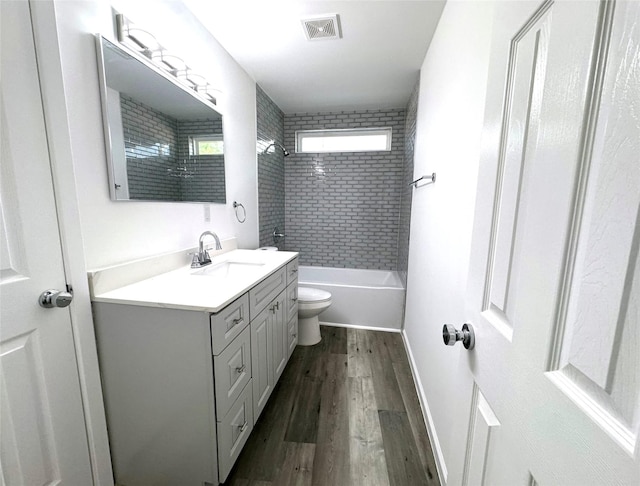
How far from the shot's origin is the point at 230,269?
1792 millimetres

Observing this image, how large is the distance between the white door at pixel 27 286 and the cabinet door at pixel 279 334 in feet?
3.07

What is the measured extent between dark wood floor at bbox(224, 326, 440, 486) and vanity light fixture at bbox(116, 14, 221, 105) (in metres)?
2.08

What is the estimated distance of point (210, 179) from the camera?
6.23ft

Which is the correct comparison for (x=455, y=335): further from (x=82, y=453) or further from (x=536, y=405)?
(x=82, y=453)

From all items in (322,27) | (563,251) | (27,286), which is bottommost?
(27,286)

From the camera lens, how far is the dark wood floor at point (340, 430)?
4.24 ft

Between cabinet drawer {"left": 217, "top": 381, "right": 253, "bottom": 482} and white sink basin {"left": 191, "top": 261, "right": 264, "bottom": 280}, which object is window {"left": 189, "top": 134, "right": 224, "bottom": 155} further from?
cabinet drawer {"left": 217, "top": 381, "right": 253, "bottom": 482}

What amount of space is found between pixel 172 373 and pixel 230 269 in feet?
2.65

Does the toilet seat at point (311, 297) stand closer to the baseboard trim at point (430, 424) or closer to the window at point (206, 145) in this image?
the baseboard trim at point (430, 424)

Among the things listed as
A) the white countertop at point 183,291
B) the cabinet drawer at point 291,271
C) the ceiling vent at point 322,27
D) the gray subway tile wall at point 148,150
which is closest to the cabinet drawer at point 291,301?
the cabinet drawer at point 291,271

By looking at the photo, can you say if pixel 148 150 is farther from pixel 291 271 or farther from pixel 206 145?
pixel 291 271

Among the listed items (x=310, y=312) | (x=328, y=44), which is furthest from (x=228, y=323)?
(x=328, y=44)

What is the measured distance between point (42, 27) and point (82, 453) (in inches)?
60.6

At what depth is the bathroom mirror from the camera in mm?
1184
